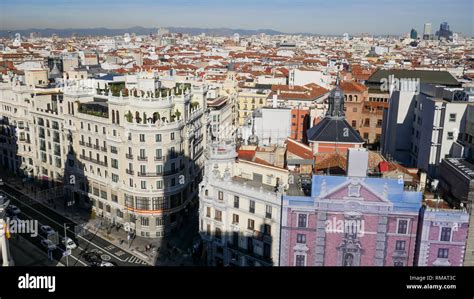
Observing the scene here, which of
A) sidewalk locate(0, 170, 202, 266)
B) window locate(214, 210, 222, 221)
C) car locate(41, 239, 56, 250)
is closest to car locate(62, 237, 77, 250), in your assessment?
car locate(41, 239, 56, 250)

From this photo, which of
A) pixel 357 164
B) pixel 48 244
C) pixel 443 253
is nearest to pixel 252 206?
pixel 357 164

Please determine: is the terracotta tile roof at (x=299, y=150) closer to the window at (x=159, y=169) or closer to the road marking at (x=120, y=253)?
the window at (x=159, y=169)

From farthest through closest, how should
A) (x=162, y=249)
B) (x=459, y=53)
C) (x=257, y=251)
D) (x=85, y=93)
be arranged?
(x=459, y=53), (x=85, y=93), (x=162, y=249), (x=257, y=251)

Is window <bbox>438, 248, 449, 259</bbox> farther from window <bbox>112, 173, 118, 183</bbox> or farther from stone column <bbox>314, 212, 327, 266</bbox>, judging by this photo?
window <bbox>112, 173, 118, 183</bbox>

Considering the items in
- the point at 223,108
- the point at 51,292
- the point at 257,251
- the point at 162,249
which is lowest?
the point at 162,249

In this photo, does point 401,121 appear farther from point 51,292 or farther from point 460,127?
point 51,292

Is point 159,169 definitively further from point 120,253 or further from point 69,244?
point 69,244

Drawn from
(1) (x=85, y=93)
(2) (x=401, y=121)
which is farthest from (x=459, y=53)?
(1) (x=85, y=93)
